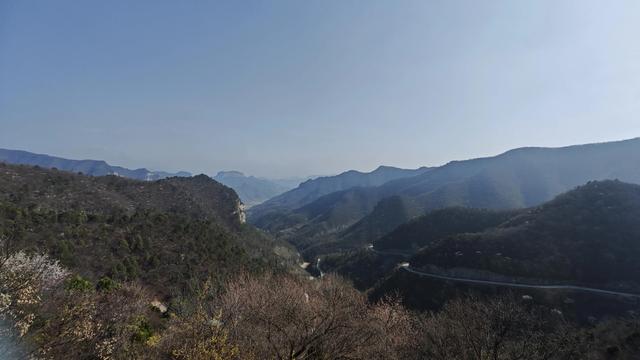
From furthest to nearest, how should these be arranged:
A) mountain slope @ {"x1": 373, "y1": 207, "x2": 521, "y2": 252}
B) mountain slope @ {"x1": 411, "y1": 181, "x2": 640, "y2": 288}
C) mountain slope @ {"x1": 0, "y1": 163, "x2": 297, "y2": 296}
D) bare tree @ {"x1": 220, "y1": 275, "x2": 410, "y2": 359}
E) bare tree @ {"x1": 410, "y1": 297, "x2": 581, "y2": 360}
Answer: mountain slope @ {"x1": 373, "y1": 207, "x2": 521, "y2": 252} < mountain slope @ {"x1": 411, "y1": 181, "x2": 640, "y2": 288} < mountain slope @ {"x1": 0, "y1": 163, "x2": 297, "y2": 296} < bare tree @ {"x1": 410, "y1": 297, "x2": 581, "y2": 360} < bare tree @ {"x1": 220, "y1": 275, "x2": 410, "y2": 359}

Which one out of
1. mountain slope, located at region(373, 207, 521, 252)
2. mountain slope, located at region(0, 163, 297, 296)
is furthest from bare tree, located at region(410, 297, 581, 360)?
mountain slope, located at region(373, 207, 521, 252)

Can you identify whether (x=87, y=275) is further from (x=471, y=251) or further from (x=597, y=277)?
(x=597, y=277)

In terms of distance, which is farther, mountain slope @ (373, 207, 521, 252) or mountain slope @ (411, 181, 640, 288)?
mountain slope @ (373, 207, 521, 252)

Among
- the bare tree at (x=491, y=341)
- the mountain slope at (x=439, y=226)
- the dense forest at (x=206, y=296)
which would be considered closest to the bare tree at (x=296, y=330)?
the dense forest at (x=206, y=296)

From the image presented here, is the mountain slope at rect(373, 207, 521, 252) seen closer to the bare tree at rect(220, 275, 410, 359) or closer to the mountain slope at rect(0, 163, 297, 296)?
the mountain slope at rect(0, 163, 297, 296)

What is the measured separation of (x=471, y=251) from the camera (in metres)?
114

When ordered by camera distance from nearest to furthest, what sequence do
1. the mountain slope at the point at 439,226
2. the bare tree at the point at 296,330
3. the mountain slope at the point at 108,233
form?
the bare tree at the point at 296,330
the mountain slope at the point at 108,233
the mountain slope at the point at 439,226

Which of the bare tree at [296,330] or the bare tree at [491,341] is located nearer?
the bare tree at [296,330]

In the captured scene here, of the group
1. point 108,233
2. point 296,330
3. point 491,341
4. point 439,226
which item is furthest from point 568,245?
point 108,233

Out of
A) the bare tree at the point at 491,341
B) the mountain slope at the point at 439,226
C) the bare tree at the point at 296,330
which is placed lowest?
the mountain slope at the point at 439,226

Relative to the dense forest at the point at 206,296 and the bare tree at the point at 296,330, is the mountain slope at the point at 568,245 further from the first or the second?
the bare tree at the point at 296,330

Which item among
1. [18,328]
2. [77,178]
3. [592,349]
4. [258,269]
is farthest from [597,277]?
[77,178]

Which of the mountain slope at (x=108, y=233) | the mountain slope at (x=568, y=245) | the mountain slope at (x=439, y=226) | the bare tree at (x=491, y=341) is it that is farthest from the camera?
the mountain slope at (x=439, y=226)

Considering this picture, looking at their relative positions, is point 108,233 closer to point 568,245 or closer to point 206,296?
point 206,296
